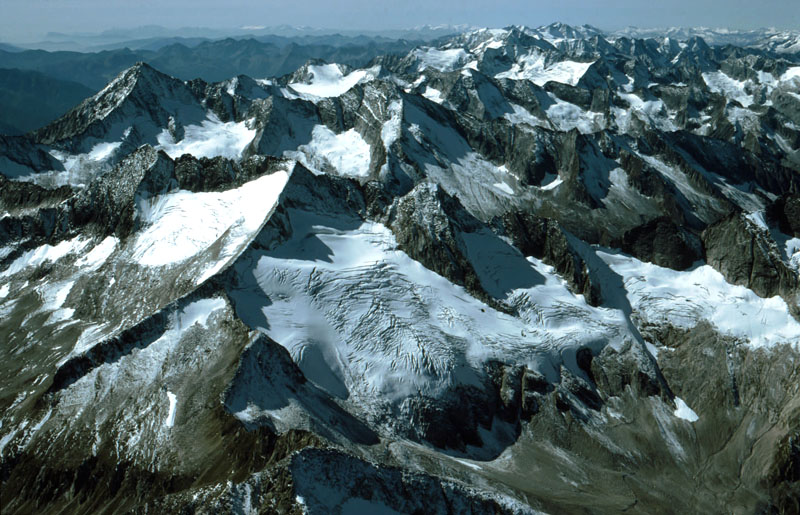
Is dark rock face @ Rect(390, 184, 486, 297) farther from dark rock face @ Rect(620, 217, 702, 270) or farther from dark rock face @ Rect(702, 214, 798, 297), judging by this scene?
dark rock face @ Rect(702, 214, 798, 297)

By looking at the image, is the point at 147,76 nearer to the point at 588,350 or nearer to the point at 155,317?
the point at 155,317

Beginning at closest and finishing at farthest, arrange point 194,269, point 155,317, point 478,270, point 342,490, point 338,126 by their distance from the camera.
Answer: point 342,490 → point 155,317 → point 194,269 → point 478,270 → point 338,126

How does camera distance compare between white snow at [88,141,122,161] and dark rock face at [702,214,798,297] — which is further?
white snow at [88,141,122,161]

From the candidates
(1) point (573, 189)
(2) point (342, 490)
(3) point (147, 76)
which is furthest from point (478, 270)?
(3) point (147, 76)

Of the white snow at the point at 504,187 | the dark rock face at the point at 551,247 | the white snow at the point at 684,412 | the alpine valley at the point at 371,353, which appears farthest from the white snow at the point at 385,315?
the white snow at the point at 504,187

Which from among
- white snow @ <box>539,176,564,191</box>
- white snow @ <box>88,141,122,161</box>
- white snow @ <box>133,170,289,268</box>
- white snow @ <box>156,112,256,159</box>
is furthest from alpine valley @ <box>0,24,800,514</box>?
white snow @ <box>539,176,564,191</box>
